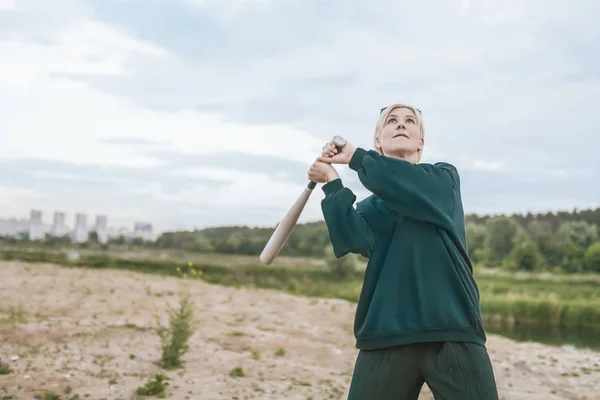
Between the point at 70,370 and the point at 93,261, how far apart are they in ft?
51.3

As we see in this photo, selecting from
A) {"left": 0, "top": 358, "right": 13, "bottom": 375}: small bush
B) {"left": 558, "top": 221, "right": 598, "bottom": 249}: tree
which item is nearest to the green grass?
{"left": 558, "top": 221, "right": 598, "bottom": 249}: tree

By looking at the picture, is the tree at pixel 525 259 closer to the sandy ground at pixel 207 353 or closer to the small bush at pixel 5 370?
the sandy ground at pixel 207 353

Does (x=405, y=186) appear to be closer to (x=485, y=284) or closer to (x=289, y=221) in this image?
(x=289, y=221)

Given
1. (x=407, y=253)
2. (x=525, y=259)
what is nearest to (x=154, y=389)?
(x=407, y=253)

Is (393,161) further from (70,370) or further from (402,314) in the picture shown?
(70,370)

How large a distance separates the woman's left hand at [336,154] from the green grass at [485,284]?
14.7 metres

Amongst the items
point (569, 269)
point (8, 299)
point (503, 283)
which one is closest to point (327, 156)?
point (8, 299)

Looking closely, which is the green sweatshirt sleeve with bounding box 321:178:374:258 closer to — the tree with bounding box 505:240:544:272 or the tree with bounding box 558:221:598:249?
the tree with bounding box 505:240:544:272

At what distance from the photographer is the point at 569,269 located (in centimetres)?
2914

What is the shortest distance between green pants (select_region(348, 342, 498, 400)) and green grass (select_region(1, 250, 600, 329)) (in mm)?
14682

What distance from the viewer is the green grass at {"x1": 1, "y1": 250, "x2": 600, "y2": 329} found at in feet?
53.4

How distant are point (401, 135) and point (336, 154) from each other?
0.85 feet

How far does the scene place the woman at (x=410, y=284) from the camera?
6.37 ft

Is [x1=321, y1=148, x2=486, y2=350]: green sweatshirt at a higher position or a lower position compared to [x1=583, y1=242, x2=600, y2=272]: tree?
lower
